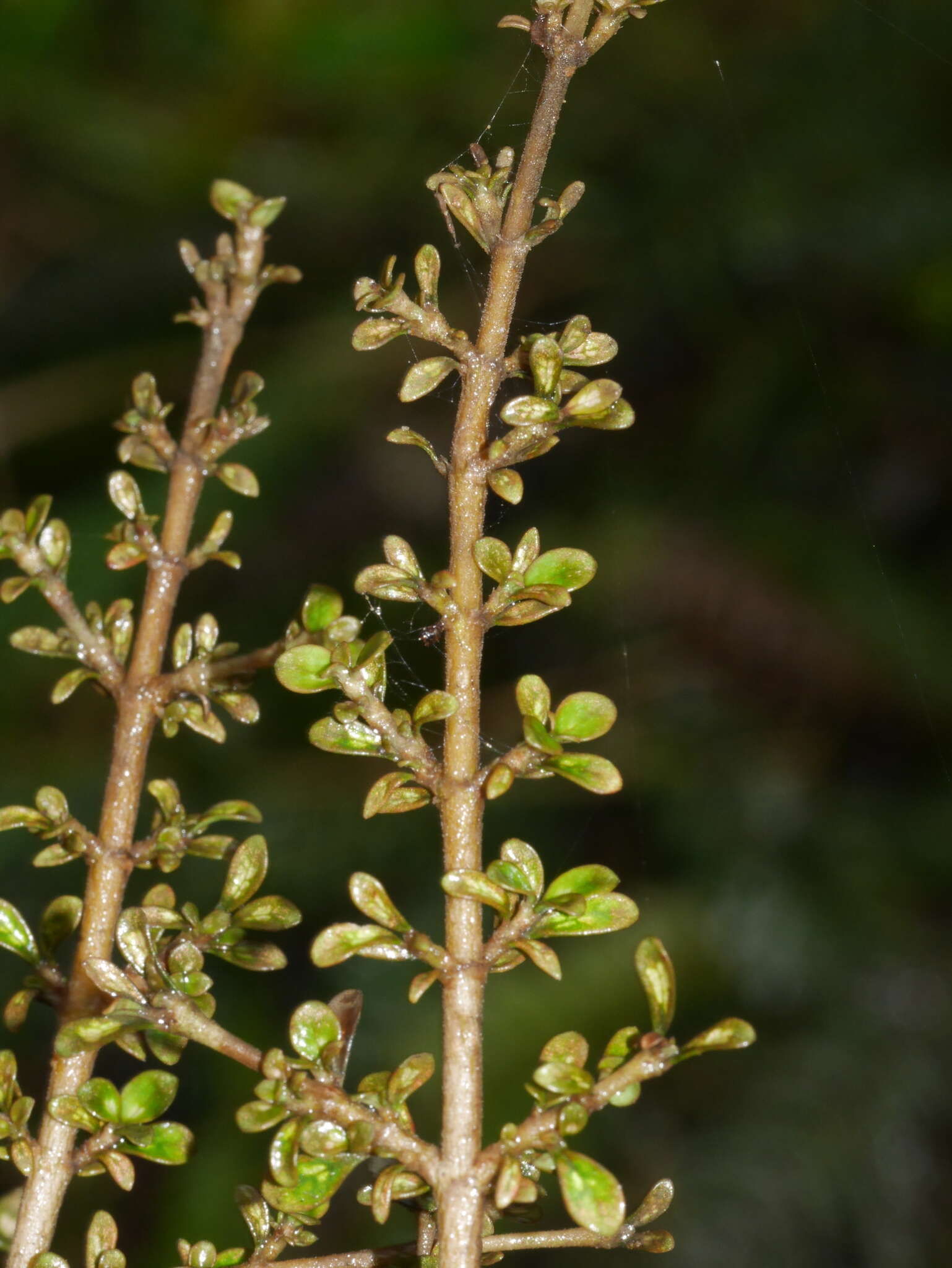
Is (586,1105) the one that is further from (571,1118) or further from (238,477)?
(238,477)

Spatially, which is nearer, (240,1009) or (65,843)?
(65,843)

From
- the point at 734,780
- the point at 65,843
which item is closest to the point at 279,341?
the point at 734,780

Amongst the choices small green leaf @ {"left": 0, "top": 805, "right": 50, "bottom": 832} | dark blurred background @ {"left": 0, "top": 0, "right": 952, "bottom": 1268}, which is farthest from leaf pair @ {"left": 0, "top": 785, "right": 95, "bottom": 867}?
dark blurred background @ {"left": 0, "top": 0, "right": 952, "bottom": 1268}

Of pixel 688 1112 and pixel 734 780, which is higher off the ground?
pixel 734 780

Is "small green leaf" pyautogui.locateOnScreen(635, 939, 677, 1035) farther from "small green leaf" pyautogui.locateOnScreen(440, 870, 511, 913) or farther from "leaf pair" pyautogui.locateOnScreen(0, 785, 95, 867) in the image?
"leaf pair" pyautogui.locateOnScreen(0, 785, 95, 867)

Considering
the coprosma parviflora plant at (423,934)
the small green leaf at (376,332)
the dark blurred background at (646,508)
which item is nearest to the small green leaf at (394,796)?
the coprosma parviflora plant at (423,934)

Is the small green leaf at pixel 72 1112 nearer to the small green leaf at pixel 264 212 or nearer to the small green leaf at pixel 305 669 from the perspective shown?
the small green leaf at pixel 305 669

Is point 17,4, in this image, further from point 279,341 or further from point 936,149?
point 936,149
